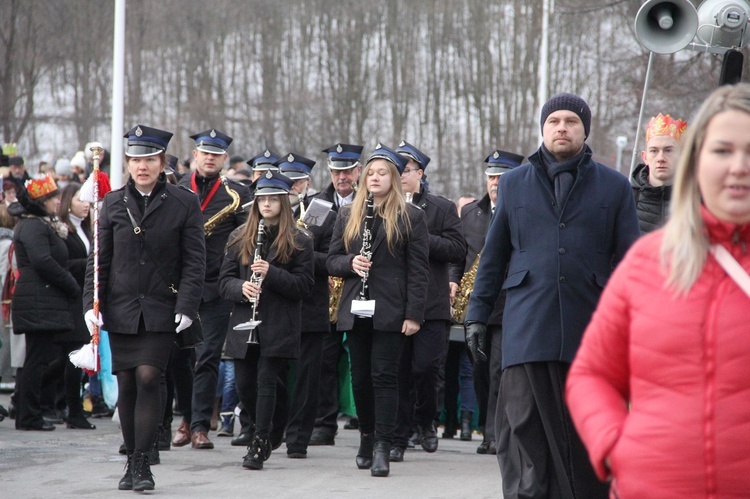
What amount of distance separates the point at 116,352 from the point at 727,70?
171 inches

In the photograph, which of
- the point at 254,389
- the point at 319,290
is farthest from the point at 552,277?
the point at 319,290

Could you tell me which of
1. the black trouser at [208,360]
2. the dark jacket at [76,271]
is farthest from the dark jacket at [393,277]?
the dark jacket at [76,271]

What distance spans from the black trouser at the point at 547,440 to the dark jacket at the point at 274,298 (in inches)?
134

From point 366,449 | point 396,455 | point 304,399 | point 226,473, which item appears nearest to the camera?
point 226,473

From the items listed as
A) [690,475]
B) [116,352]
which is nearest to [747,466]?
[690,475]

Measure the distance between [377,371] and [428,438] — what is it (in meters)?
1.96

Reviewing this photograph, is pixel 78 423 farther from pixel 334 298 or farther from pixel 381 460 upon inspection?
pixel 381 460

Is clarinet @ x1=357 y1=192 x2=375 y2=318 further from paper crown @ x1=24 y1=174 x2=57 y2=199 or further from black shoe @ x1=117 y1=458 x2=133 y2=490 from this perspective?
paper crown @ x1=24 y1=174 x2=57 y2=199

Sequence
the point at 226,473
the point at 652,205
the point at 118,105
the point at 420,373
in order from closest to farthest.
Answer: the point at 652,205 < the point at 226,473 < the point at 420,373 < the point at 118,105

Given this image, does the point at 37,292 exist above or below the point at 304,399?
above

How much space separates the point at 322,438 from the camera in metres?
11.1

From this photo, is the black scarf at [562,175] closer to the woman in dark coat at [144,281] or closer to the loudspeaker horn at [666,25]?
the loudspeaker horn at [666,25]

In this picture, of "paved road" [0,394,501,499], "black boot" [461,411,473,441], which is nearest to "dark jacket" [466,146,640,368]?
"paved road" [0,394,501,499]

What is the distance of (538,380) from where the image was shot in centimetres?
623
